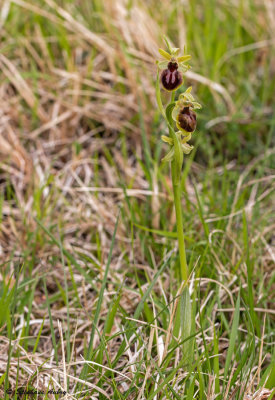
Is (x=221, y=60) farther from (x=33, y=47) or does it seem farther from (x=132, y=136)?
(x=33, y=47)

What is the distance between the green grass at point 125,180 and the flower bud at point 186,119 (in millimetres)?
530

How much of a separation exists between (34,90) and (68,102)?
19cm

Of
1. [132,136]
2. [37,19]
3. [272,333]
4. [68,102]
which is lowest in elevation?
[272,333]

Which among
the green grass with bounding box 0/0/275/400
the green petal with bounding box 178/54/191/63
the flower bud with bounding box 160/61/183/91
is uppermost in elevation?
the green petal with bounding box 178/54/191/63

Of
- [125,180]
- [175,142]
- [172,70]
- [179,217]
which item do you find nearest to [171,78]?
[172,70]

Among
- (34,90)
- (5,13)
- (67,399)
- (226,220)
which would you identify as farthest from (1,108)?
(67,399)

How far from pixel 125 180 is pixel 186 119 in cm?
131

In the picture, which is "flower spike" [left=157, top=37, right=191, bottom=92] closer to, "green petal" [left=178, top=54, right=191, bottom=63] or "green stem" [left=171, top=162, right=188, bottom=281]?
"green petal" [left=178, top=54, right=191, bottom=63]

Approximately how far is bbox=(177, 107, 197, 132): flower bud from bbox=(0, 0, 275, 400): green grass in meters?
0.53

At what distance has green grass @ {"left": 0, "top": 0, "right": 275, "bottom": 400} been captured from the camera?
176cm

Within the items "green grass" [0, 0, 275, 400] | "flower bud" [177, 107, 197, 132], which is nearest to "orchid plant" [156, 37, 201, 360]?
"flower bud" [177, 107, 197, 132]

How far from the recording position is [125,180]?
2.66 meters

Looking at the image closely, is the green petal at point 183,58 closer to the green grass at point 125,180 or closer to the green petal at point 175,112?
the green petal at point 175,112

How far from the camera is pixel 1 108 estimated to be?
2.88m
